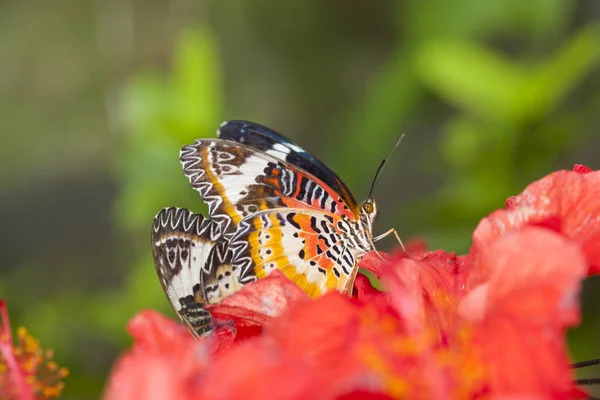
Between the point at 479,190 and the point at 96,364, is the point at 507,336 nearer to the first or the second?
the point at 479,190

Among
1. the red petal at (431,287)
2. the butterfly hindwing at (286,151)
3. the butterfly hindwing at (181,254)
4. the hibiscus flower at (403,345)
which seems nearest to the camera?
the hibiscus flower at (403,345)

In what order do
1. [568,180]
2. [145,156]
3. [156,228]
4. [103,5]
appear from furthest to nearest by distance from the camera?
[103,5], [145,156], [156,228], [568,180]

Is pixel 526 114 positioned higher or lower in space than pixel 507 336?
higher

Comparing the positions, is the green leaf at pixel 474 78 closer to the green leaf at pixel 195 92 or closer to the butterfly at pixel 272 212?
the green leaf at pixel 195 92

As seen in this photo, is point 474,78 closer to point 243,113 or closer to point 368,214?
point 368,214

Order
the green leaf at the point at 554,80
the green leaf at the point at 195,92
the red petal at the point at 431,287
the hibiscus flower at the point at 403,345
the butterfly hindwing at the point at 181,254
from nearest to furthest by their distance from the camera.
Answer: the hibiscus flower at the point at 403,345 → the red petal at the point at 431,287 → the butterfly hindwing at the point at 181,254 → the green leaf at the point at 554,80 → the green leaf at the point at 195,92

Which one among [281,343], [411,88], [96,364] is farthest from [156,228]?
[96,364]

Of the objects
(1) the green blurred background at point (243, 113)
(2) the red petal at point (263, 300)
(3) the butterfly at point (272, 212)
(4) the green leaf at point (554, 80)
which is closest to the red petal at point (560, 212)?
(2) the red petal at point (263, 300)
